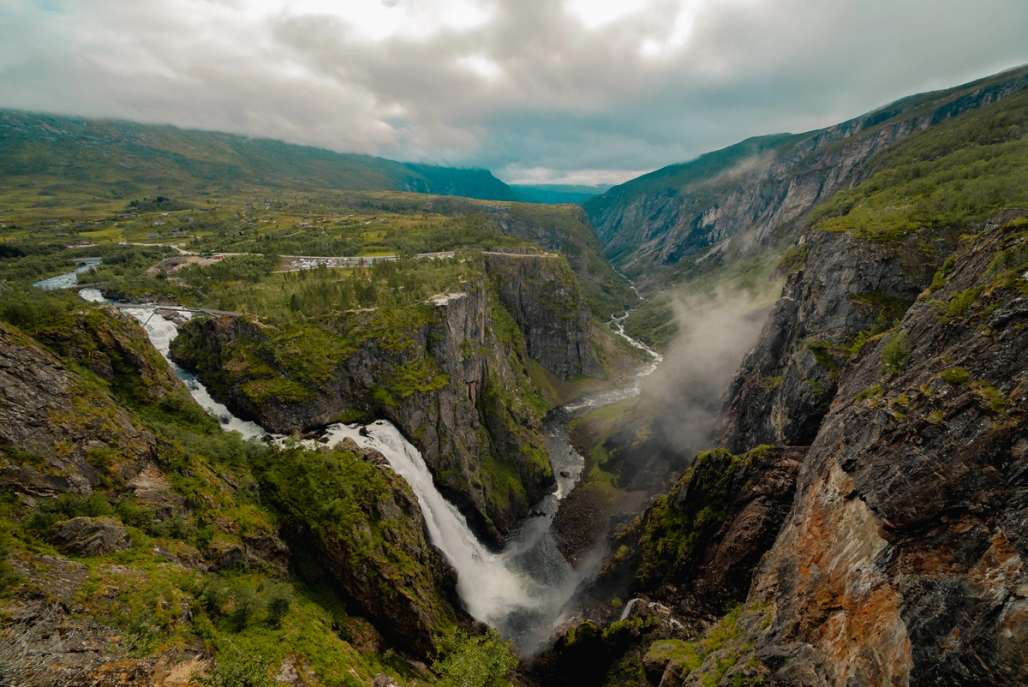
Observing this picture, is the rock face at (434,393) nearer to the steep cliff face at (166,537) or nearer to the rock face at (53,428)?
the steep cliff face at (166,537)

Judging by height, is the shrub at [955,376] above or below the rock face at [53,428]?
above

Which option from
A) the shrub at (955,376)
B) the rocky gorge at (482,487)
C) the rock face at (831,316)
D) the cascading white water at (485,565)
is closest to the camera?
the rocky gorge at (482,487)

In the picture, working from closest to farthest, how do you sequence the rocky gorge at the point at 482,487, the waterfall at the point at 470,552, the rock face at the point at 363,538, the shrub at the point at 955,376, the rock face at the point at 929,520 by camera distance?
the rock face at the point at 929,520 < the rocky gorge at the point at 482,487 < the shrub at the point at 955,376 < the rock face at the point at 363,538 < the waterfall at the point at 470,552

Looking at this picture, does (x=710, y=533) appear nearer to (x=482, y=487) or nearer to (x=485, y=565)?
(x=485, y=565)

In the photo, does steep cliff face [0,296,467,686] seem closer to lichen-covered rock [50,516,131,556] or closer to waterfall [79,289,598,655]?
lichen-covered rock [50,516,131,556]

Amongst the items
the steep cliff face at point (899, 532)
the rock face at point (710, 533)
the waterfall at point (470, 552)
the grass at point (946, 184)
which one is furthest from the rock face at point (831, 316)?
the waterfall at point (470, 552)

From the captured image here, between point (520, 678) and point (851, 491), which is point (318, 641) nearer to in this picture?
point (520, 678)
